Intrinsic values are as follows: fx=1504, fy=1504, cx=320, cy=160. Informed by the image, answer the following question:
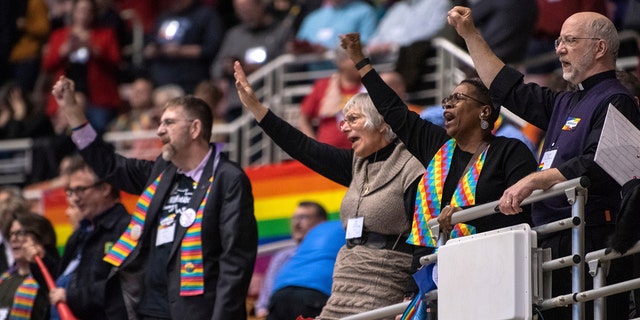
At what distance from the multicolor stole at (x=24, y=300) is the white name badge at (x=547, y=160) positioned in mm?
3802

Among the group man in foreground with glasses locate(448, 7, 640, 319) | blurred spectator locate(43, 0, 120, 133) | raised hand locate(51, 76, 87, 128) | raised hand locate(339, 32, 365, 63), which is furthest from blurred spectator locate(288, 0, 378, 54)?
man in foreground with glasses locate(448, 7, 640, 319)

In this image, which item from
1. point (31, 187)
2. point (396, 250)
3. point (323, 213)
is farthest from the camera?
point (31, 187)

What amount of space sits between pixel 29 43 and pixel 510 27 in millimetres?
6705

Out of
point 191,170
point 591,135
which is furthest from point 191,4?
point 591,135

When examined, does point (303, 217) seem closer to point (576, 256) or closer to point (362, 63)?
point (362, 63)

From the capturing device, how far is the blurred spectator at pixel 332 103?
10938mm

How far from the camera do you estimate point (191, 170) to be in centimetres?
807

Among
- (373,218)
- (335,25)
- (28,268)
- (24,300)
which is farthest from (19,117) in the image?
(373,218)

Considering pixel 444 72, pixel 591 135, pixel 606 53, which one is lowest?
pixel 591 135

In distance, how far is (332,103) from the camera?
36.5 ft

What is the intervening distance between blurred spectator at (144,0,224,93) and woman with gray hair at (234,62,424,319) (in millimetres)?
6238

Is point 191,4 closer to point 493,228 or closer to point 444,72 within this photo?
point 444,72

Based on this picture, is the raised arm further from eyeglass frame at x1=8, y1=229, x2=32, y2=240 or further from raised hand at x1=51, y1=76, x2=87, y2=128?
eyeglass frame at x1=8, y1=229, x2=32, y2=240

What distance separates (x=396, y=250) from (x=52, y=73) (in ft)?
27.3
